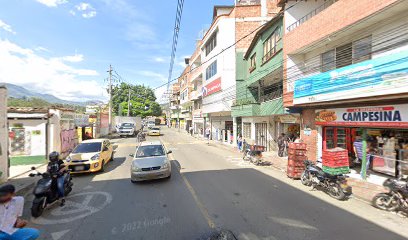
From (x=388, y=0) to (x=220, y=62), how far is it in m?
19.5

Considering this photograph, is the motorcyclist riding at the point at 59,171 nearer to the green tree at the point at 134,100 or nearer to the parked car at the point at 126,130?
the parked car at the point at 126,130

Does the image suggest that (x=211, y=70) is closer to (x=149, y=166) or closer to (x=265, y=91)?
(x=265, y=91)

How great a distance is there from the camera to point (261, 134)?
20.5 m

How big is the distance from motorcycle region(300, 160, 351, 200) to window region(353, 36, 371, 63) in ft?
17.0

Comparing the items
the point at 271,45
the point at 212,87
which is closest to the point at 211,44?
the point at 212,87

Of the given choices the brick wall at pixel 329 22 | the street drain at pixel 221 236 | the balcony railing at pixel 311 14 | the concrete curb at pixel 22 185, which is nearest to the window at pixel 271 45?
the balcony railing at pixel 311 14

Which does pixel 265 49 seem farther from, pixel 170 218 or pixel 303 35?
pixel 170 218

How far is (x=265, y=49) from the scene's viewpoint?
17.4 metres

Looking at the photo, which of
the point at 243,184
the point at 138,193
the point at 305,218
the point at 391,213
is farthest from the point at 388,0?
the point at 138,193

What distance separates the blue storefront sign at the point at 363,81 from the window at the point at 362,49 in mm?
1258

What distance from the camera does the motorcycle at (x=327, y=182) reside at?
7129mm

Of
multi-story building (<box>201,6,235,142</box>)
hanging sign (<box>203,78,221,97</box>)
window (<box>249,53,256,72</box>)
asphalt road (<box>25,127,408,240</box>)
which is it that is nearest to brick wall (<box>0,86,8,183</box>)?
asphalt road (<box>25,127,408,240</box>)

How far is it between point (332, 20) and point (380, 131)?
5.37 metres

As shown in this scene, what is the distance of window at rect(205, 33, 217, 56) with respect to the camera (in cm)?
2867
